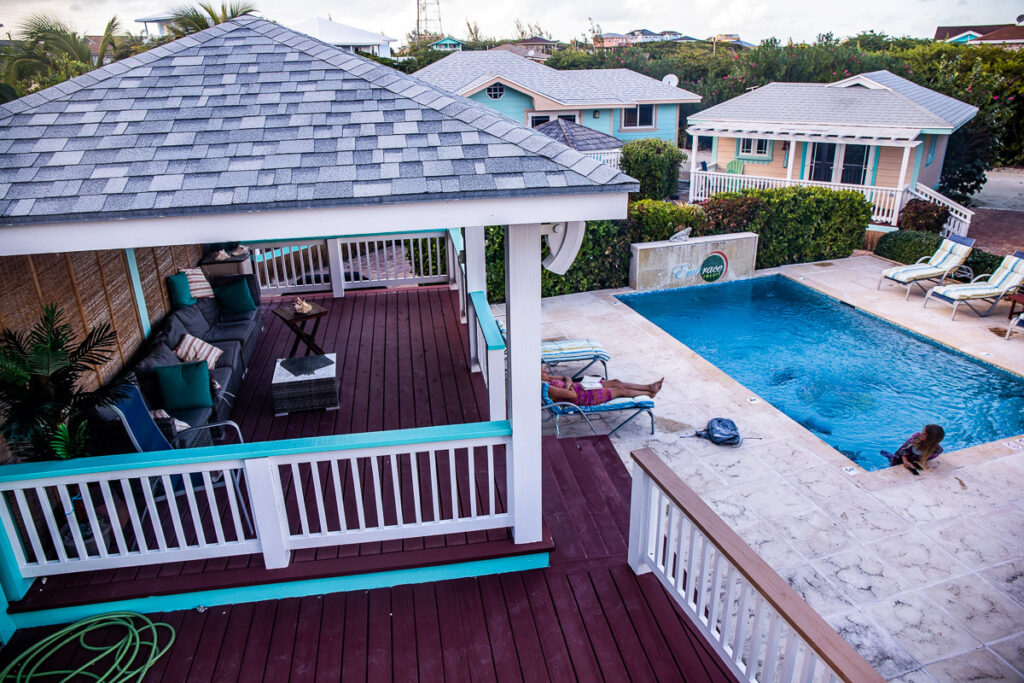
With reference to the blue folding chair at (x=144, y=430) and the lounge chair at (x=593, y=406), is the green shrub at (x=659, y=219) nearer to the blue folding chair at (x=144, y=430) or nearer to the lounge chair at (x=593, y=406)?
the lounge chair at (x=593, y=406)

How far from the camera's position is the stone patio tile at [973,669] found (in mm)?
4266

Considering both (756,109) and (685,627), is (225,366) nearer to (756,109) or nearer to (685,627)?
(685,627)

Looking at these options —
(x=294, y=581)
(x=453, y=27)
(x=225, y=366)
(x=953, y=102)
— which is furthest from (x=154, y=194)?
(x=453, y=27)

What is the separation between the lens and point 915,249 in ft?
45.4

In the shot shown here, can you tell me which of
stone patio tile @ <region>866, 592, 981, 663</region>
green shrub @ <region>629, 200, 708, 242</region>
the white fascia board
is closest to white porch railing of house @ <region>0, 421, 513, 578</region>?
the white fascia board

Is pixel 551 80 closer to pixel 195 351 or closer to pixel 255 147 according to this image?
pixel 195 351

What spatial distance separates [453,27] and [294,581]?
8888 cm

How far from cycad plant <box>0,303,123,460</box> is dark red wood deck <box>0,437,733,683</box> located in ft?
3.52

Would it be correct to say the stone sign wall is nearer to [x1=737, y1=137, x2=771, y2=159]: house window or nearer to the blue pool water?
the blue pool water

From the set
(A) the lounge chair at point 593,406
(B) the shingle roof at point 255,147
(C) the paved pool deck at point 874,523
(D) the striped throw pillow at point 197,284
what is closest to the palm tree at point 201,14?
(D) the striped throw pillow at point 197,284

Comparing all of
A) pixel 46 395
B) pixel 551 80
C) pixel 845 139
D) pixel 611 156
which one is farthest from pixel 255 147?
pixel 551 80

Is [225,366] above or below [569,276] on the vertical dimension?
above

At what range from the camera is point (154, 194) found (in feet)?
10.3

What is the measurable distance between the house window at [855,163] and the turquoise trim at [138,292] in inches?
718
